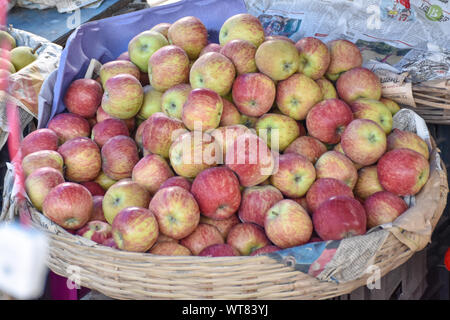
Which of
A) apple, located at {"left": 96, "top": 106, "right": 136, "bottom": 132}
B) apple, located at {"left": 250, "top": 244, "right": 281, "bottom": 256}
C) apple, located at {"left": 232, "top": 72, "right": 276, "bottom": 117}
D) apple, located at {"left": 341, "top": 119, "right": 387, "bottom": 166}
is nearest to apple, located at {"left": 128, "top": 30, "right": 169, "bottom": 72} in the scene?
apple, located at {"left": 96, "top": 106, "right": 136, "bottom": 132}

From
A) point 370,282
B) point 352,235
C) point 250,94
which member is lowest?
point 370,282

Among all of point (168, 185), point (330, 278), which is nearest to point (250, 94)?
point (168, 185)

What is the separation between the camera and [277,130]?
5.16 ft

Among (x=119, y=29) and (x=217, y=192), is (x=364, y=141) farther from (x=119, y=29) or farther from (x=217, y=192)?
(x=119, y=29)

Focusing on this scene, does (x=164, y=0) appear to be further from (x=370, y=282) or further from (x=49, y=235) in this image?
(x=370, y=282)

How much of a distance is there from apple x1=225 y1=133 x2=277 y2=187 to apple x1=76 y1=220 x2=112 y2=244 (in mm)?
453

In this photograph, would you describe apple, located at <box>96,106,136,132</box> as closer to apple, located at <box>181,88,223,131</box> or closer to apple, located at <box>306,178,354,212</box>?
apple, located at <box>181,88,223,131</box>

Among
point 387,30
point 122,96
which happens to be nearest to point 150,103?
point 122,96

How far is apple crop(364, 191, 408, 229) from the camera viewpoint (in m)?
1.34

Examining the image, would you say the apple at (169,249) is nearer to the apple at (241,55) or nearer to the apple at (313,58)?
the apple at (241,55)

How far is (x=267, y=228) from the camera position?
132 centimetres

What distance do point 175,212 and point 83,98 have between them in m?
0.79

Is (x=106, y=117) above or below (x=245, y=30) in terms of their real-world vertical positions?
below

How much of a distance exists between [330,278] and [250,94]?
28.1 inches
